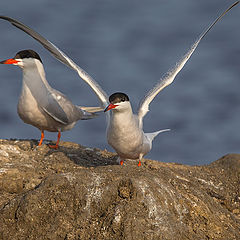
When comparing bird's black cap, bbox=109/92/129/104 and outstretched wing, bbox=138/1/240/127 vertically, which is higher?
outstretched wing, bbox=138/1/240/127

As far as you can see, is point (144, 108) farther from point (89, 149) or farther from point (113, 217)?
point (113, 217)

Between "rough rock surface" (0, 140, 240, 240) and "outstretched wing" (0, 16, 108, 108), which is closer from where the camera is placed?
"rough rock surface" (0, 140, 240, 240)

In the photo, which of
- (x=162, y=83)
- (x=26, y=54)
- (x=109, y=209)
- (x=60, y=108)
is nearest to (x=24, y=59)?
(x=26, y=54)

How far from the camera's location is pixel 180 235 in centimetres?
537

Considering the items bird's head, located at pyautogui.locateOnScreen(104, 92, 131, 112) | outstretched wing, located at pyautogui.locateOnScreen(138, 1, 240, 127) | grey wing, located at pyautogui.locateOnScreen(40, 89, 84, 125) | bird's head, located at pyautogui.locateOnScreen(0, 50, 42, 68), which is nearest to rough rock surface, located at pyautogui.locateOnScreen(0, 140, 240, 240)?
bird's head, located at pyautogui.locateOnScreen(104, 92, 131, 112)

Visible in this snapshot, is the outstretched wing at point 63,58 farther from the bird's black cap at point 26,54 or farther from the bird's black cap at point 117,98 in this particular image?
the bird's black cap at point 117,98

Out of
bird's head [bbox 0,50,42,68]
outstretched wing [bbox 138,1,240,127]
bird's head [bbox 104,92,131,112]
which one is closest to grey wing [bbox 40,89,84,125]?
bird's head [bbox 0,50,42,68]

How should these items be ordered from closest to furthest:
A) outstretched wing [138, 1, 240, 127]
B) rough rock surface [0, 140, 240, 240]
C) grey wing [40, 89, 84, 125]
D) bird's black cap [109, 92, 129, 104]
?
1. rough rock surface [0, 140, 240, 240]
2. bird's black cap [109, 92, 129, 104]
3. outstretched wing [138, 1, 240, 127]
4. grey wing [40, 89, 84, 125]

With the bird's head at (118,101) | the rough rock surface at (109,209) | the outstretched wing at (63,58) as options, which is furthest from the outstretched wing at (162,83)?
the rough rock surface at (109,209)

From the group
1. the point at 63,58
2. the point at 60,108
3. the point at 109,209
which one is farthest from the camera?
the point at 60,108

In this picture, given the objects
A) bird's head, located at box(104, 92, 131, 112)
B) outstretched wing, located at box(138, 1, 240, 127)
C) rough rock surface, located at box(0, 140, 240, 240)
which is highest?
outstretched wing, located at box(138, 1, 240, 127)

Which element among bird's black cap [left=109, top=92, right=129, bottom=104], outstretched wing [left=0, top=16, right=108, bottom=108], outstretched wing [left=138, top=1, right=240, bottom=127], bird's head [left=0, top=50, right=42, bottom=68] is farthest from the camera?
bird's head [left=0, top=50, right=42, bottom=68]

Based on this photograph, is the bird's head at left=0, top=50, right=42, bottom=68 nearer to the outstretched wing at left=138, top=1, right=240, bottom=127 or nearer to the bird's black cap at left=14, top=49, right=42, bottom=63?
the bird's black cap at left=14, top=49, right=42, bottom=63

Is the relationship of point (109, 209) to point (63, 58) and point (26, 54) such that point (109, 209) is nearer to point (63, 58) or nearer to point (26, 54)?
point (63, 58)
